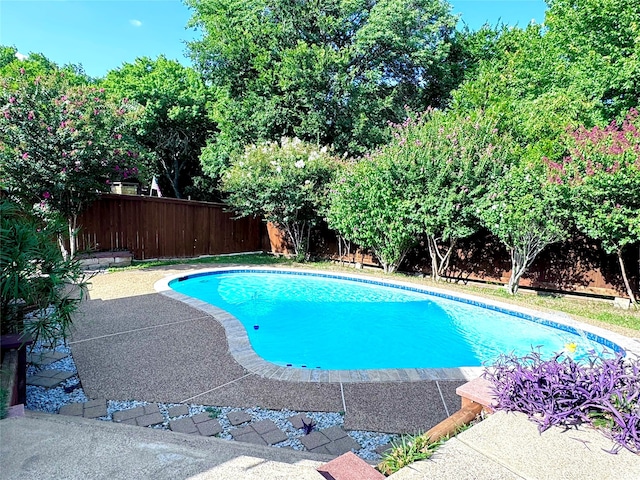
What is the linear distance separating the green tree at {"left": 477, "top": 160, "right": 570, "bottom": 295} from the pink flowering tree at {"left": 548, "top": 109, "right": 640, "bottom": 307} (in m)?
0.31

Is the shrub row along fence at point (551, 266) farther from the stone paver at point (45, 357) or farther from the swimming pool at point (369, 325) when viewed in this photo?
the stone paver at point (45, 357)

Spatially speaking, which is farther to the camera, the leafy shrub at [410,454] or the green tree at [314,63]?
the green tree at [314,63]

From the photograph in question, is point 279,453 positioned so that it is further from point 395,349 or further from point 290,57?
point 290,57

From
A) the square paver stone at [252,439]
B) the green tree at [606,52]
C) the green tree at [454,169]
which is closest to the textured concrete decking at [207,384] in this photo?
the square paver stone at [252,439]

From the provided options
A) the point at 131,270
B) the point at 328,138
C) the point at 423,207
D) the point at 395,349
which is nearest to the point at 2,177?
the point at 131,270

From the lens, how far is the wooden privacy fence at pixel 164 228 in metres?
11.0

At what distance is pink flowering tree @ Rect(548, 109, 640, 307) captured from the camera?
6.47 m

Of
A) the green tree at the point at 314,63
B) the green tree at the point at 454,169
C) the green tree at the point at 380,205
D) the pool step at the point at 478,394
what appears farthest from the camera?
the green tree at the point at 314,63

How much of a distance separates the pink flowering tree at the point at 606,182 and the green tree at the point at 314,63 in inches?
361

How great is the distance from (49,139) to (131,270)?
3.54 m

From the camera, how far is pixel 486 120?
9898mm

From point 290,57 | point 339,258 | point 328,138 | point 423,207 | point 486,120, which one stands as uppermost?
point 290,57

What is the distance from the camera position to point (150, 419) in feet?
10.1

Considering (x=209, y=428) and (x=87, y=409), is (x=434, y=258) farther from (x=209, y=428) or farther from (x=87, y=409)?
(x=87, y=409)
